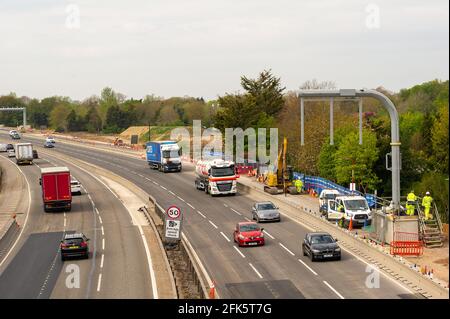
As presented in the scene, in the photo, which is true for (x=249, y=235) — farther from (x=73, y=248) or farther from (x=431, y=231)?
(x=431, y=231)

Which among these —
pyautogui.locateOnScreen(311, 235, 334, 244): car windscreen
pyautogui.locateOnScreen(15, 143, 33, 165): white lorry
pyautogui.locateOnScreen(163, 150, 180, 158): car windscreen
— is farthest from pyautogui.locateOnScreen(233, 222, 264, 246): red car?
pyautogui.locateOnScreen(15, 143, 33, 165): white lorry

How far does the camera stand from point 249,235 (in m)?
41.3

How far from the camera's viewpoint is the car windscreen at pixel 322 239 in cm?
3688

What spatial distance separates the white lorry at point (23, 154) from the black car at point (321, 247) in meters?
67.1

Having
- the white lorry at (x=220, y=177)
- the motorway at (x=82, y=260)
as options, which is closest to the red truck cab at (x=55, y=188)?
the motorway at (x=82, y=260)

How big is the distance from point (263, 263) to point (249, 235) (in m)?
4.74

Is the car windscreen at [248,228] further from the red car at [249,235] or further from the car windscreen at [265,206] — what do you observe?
the car windscreen at [265,206]

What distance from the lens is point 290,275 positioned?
33625 mm

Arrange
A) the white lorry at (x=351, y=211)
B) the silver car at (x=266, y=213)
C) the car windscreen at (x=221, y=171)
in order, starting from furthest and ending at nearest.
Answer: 1. the car windscreen at (x=221, y=171)
2. the silver car at (x=266, y=213)
3. the white lorry at (x=351, y=211)

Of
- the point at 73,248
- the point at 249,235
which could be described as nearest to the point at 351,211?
the point at 249,235

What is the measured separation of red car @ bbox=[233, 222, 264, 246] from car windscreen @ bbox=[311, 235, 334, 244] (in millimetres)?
4948
